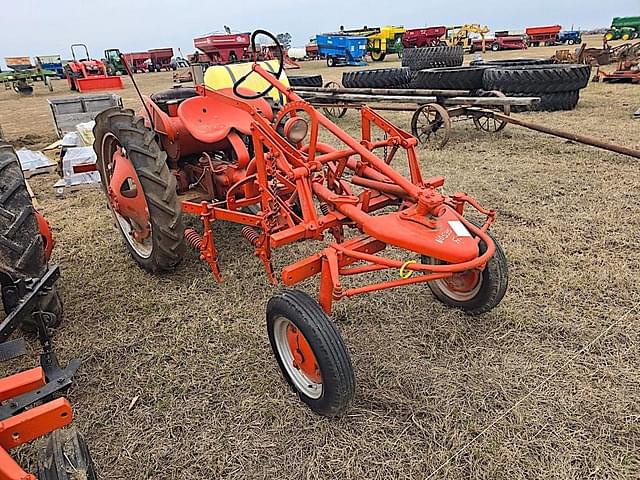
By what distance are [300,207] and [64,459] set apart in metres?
2.05

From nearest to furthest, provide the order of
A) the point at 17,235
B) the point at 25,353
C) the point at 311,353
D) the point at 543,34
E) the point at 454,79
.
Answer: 1. the point at 25,353
2. the point at 311,353
3. the point at 17,235
4. the point at 454,79
5. the point at 543,34

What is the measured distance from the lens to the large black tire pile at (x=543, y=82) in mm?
8539

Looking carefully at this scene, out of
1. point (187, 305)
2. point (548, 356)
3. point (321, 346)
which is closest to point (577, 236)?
point (548, 356)

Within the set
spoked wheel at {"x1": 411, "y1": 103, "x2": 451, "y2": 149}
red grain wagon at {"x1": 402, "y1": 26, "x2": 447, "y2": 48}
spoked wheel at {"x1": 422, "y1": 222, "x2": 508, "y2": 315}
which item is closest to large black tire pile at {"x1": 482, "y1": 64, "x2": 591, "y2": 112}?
spoked wheel at {"x1": 411, "y1": 103, "x2": 451, "y2": 149}

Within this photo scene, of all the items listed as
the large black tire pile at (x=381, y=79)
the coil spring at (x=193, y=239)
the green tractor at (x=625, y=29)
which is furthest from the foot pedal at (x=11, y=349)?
the green tractor at (x=625, y=29)

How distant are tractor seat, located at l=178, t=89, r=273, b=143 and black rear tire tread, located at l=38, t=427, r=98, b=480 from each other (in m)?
2.39

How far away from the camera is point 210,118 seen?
382 cm

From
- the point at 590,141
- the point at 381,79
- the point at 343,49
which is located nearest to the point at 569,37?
the point at 343,49

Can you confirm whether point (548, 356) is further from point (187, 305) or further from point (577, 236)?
point (187, 305)

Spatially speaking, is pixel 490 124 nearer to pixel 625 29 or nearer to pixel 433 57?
pixel 433 57

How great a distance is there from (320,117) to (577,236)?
2.48 meters

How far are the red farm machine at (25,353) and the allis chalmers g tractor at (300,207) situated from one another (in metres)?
0.76

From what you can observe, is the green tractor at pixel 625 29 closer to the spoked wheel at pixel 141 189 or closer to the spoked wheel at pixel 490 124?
the spoked wheel at pixel 490 124

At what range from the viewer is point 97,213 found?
5.31 m
